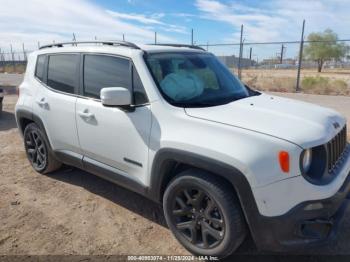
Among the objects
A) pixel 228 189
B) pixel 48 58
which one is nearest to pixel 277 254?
pixel 228 189

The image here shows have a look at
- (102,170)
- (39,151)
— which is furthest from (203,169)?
(39,151)

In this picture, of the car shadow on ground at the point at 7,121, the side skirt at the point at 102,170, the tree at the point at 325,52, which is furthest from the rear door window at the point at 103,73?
the tree at the point at 325,52

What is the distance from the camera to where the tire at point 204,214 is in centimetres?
265

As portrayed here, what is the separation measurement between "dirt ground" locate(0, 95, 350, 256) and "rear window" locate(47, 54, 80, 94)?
1.33m

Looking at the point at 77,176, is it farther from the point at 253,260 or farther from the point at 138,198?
the point at 253,260

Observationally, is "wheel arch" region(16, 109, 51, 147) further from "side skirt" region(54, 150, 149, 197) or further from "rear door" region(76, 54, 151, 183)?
"rear door" region(76, 54, 151, 183)

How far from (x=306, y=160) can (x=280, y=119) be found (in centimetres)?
42

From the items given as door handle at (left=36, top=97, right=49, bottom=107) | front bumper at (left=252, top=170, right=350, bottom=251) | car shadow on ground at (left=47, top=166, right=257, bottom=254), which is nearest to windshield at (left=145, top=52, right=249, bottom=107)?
front bumper at (left=252, top=170, right=350, bottom=251)

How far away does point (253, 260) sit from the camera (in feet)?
9.61

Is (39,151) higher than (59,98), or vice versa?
(59,98)

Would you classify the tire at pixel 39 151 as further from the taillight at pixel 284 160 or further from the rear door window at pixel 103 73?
the taillight at pixel 284 160

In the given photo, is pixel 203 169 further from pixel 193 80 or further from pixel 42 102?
pixel 42 102

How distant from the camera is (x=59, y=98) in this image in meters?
4.09

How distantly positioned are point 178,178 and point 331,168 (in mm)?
1291
